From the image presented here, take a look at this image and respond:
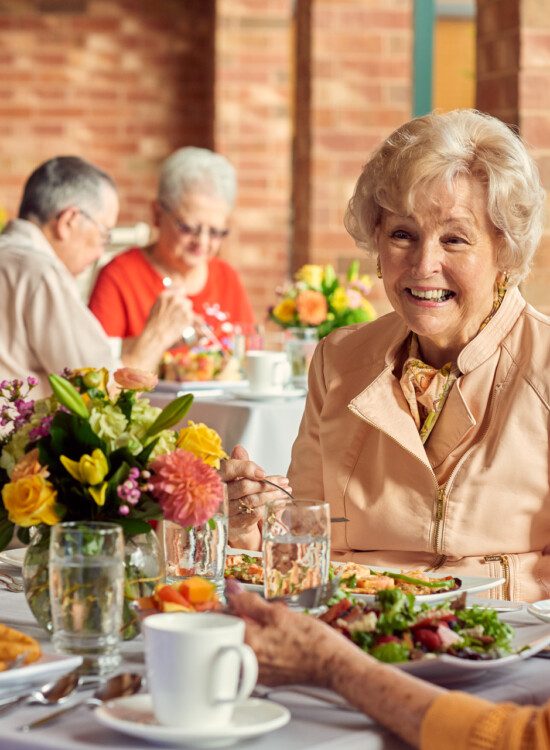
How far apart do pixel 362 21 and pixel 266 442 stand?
8.57ft

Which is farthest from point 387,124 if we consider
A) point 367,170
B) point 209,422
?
point 367,170

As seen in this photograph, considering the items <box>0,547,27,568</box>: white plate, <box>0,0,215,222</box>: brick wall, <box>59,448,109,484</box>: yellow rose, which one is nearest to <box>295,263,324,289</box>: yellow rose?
<box>0,547,27,568</box>: white plate

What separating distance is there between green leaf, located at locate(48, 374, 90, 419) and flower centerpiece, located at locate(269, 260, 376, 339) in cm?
288

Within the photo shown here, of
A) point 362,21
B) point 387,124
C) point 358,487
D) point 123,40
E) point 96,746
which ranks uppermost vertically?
point 123,40

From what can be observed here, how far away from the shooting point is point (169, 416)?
1527 mm

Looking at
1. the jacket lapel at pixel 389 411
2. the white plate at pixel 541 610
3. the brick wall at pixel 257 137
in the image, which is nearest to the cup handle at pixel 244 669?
the white plate at pixel 541 610

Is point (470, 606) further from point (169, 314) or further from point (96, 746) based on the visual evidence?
point (169, 314)

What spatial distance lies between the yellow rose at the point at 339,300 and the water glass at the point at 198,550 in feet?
9.13

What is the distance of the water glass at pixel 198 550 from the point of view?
1.68m

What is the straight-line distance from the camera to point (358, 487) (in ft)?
7.24

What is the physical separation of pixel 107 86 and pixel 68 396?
7552mm

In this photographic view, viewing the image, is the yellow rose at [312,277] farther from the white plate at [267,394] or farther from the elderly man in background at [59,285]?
the white plate at [267,394]

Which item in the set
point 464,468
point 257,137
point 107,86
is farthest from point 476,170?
point 107,86

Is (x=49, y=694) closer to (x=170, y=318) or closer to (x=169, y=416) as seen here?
(x=169, y=416)
